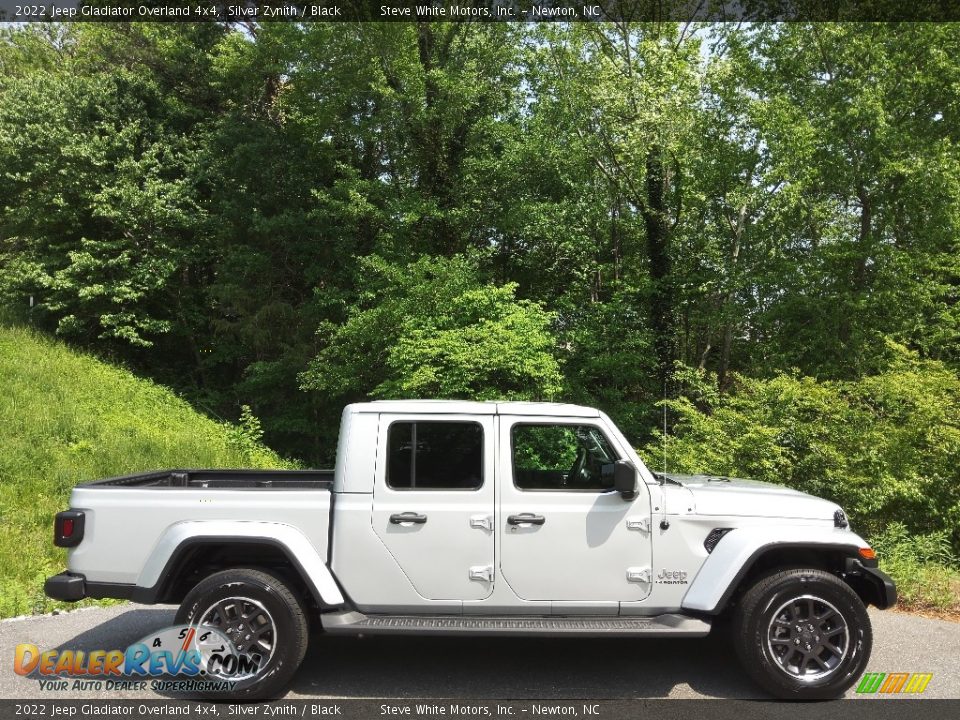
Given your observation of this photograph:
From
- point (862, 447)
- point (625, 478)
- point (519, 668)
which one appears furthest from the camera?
point (862, 447)

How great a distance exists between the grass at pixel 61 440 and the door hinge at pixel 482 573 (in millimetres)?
4495

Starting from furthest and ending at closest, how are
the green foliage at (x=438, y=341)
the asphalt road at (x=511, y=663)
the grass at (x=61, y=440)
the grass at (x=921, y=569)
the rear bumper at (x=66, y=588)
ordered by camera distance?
the green foliage at (x=438, y=341), the grass at (x=61, y=440), the grass at (x=921, y=569), the asphalt road at (x=511, y=663), the rear bumper at (x=66, y=588)

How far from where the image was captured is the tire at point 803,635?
4684mm

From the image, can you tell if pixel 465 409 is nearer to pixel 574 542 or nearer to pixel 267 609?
pixel 574 542

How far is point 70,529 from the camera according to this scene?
482 cm

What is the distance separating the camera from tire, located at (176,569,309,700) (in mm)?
4645

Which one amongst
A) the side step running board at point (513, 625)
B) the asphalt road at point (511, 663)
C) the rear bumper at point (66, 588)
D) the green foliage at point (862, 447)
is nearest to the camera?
the side step running board at point (513, 625)

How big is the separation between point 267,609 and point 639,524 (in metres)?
2.41

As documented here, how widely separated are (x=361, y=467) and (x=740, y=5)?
19.5 metres

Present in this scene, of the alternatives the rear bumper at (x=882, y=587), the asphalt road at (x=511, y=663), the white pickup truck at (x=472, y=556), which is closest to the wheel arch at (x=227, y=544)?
the white pickup truck at (x=472, y=556)

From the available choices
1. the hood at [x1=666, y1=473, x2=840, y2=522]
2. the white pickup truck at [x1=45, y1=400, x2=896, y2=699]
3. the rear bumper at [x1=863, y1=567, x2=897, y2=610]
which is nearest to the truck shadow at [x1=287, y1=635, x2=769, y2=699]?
the white pickup truck at [x1=45, y1=400, x2=896, y2=699]

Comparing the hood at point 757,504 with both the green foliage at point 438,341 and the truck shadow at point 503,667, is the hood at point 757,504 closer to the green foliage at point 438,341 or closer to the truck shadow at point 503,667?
the truck shadow at point 503,667

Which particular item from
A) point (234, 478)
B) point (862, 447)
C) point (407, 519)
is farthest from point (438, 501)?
point (862, 447)

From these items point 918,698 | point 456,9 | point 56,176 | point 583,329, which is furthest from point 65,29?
point 918,698
